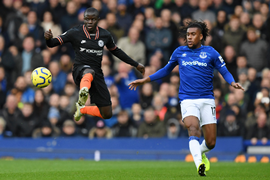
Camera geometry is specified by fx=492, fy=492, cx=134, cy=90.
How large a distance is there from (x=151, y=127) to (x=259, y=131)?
296 centimetres

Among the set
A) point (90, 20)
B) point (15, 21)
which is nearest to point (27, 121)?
point (15, 21)

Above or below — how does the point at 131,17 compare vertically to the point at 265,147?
above

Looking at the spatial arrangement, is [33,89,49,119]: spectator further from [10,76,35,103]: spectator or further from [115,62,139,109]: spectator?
[115,62,139,109]: spectator

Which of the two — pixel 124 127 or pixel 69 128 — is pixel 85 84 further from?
pixel 69 128

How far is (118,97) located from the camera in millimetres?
15133

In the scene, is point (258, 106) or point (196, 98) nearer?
point (196, 98)

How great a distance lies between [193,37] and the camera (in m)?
8.55

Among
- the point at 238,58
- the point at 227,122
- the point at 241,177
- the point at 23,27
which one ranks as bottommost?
the point at 241,177

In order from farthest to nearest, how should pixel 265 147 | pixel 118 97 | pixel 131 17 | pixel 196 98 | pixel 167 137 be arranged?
pixel 131 17
pixel 118 97
pixel 167 137
pixel 265 147
pixel 196 98

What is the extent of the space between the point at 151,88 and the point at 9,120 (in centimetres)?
451

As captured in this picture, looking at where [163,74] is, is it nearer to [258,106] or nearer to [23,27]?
[258,106]

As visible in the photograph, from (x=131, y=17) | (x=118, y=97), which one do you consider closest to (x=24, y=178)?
(x=118, y=97)

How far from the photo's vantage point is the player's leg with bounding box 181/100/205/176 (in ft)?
25.7

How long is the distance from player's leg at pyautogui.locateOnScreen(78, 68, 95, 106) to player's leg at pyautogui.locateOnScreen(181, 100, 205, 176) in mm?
1682
